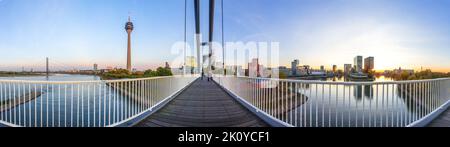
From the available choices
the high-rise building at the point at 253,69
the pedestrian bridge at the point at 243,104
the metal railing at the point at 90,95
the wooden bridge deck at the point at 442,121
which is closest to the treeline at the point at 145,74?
the high-rise building at the point at 253,69

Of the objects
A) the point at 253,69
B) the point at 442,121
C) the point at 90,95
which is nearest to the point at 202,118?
the point at 90,95

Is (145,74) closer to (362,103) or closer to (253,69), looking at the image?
(253,69)

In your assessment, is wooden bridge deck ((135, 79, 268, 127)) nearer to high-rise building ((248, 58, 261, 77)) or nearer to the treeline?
high-rise building ((248, 58, 261, 77))

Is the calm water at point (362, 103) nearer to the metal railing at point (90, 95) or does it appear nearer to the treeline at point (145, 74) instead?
the metal railing at point (90, 95)

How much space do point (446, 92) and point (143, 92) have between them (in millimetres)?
6680

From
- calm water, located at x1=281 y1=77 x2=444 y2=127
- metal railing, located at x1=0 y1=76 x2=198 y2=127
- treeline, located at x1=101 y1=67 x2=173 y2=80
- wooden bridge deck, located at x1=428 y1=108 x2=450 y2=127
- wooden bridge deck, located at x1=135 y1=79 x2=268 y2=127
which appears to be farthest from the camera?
treeline, located at x1=101 y1=67 x2=173 y2=80

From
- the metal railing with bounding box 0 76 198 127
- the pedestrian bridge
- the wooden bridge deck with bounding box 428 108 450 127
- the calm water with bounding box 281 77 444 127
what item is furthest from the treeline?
the wooden bridge deck with bounding box 428 108 450 127

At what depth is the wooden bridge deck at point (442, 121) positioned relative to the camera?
128 inches

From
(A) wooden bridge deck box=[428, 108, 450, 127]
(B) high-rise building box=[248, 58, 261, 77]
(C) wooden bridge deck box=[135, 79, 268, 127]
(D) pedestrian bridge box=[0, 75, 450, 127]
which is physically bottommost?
(A) wooden bridge deck box=[428, 108, 450, 127]

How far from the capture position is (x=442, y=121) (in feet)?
11.2

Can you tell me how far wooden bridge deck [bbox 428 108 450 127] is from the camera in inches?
128
